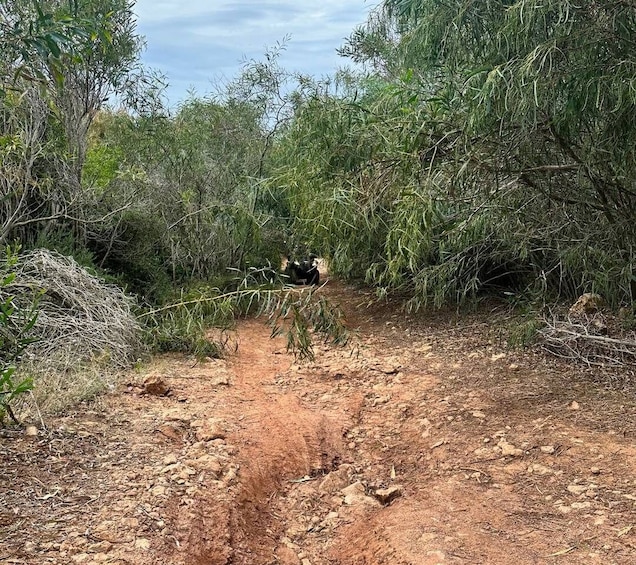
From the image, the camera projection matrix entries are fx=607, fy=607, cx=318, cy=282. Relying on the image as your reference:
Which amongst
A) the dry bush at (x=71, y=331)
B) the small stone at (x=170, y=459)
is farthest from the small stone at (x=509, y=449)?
the dry bush at (x=71, y=331)

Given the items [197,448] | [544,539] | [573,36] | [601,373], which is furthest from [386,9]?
[544,539]

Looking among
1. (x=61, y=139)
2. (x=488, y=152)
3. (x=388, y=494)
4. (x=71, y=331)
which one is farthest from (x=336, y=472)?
(x=61, y=139)

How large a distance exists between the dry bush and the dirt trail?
270 millimetres

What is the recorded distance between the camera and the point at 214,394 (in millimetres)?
4703

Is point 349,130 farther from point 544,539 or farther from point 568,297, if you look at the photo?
point 544,539

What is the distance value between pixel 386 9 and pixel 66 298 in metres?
3.55

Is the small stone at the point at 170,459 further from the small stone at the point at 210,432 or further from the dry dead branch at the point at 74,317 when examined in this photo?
the dry dead branch at the point at 74,317

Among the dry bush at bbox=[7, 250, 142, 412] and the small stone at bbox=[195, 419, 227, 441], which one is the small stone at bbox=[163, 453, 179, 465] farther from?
the dry bush at bbox=[7, 250, 142, 412]

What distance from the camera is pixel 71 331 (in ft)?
16.2

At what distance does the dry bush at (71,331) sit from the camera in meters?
4.26

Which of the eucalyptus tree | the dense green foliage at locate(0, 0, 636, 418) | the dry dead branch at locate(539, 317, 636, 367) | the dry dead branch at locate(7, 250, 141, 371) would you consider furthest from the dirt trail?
the eucalyptus tree

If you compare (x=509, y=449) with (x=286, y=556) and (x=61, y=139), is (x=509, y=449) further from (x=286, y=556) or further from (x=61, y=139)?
(x=61, y=139)

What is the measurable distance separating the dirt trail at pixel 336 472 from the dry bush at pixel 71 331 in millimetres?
270

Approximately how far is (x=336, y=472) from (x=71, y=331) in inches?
102
